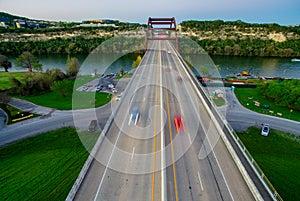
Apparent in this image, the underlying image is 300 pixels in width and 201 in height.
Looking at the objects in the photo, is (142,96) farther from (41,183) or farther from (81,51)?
(81,51)

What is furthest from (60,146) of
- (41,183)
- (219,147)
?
(219,147)

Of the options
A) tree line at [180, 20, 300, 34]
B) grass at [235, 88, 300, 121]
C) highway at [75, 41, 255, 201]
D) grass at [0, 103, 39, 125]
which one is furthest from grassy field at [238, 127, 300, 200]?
tree line at [180, 20, 300, 34]

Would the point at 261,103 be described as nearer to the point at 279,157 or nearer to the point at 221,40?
the point at 279,157

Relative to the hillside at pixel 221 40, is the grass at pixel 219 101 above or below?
below

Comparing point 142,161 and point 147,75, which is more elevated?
point 147,75

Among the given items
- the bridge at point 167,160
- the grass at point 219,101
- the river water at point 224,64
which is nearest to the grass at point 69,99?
the bridge at point 167,160

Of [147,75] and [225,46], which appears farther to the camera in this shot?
[225,46]

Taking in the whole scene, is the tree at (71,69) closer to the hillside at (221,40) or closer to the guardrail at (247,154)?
the guardrail at (247,154)
